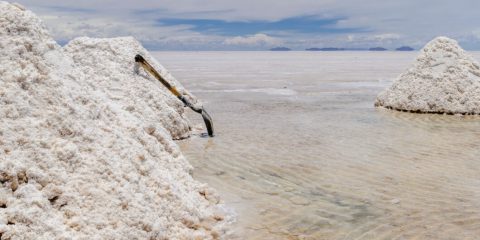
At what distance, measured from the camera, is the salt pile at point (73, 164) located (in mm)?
3951

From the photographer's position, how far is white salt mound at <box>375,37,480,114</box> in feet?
43.8

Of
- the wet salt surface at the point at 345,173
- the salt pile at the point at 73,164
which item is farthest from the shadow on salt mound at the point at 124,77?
the salt pile at the point at 73,164

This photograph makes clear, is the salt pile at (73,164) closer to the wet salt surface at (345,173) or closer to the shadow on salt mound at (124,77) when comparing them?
the wet salt surface at (345,173)

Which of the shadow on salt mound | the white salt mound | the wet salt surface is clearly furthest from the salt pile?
the white salt mound

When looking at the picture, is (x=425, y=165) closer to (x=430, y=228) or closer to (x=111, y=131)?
(x=430, y=228)

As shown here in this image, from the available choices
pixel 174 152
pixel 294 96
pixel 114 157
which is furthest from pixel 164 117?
pixel 294 96

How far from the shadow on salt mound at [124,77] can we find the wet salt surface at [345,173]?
2.34ft

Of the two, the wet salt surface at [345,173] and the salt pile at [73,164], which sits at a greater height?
the salt pile at [73,164]

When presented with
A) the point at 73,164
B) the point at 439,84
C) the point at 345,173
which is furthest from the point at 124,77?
the point at 439,84

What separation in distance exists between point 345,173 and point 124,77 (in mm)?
4617

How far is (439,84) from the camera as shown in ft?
45.3

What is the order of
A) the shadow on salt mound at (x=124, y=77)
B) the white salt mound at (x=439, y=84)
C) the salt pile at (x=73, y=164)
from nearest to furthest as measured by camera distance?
the salt pile at (x=73, y=164), the shadow on salt mound at (x=124, y=77), the white salt mound at (x=439, y=84)

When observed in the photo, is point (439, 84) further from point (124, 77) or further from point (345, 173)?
point (124, 77)

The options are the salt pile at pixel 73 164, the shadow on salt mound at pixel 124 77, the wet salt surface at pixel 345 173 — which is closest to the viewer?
the salt pile at pixel 73 164
